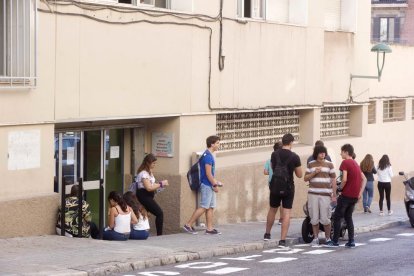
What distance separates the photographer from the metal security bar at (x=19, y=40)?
15812 mm

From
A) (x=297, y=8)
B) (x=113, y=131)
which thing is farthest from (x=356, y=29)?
(x=113, y=131)

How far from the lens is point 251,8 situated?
2319cm

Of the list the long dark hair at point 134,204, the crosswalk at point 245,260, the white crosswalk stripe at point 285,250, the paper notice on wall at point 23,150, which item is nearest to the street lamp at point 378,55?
the crosswalk at point 245,260

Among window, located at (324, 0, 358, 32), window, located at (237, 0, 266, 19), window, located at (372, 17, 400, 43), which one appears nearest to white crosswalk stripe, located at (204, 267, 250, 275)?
window, located at (237, 0, 266, 19)

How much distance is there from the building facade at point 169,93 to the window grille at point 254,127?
38 millimetres

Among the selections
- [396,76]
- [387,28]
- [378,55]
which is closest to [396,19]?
[387,28]

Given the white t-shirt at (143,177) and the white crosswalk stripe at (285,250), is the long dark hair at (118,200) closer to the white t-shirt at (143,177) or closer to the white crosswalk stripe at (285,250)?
the white t-shirt at (143,177)

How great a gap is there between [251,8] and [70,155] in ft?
22.9

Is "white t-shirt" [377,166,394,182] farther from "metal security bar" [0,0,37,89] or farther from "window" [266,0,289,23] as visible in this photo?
"metal security bar" [0,0,37,89]

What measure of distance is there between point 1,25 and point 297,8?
10.6 meters

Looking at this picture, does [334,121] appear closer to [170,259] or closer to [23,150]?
[23,150]

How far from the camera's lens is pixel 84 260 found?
1399 cm

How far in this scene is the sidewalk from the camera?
1334cm

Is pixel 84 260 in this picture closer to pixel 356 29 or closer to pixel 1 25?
pixel 1 25
